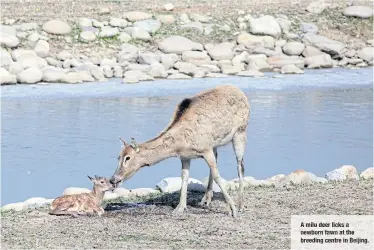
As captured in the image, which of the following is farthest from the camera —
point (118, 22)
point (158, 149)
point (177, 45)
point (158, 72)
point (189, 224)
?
point (118, 22)

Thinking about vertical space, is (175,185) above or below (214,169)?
below

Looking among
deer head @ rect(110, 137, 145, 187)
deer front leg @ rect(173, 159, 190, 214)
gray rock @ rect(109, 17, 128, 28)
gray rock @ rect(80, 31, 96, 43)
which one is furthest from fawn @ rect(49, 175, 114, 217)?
gray rock @ rect(109, 17, 128, 28)

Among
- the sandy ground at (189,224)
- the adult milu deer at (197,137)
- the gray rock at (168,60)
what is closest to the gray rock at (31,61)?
the gray rock at (168,60)

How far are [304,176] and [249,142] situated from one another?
3.79 metres

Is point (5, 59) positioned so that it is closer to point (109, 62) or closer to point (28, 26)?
point (109, 62)

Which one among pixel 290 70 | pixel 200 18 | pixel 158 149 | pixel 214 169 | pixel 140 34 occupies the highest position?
pixel 158 149

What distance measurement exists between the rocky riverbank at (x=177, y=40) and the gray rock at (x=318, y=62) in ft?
0.10

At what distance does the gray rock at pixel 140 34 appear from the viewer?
99.1 ft

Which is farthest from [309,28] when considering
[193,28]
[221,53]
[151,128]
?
[151,128]

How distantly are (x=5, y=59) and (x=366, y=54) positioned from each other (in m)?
12.0

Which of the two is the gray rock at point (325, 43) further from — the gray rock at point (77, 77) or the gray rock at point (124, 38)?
the gray rock at point (77, 77)

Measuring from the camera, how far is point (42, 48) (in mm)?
27922

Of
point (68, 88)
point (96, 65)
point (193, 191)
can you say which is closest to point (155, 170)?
point (193, 191)

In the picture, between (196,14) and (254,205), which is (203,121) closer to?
(254,205)
